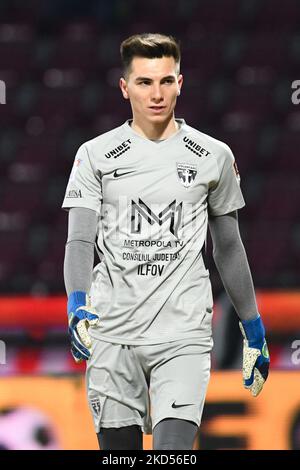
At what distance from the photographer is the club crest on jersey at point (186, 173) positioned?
329 centimetres

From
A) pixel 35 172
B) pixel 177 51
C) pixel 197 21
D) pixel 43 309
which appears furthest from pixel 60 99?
pixel 177 51

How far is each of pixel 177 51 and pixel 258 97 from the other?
17.3 feet

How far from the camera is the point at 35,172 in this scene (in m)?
8.18

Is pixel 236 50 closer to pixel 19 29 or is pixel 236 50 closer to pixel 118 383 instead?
pixel 19 29

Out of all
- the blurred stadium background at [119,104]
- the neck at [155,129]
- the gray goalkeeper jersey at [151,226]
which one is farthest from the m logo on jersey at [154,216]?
the blurred stadium background at [119,104]

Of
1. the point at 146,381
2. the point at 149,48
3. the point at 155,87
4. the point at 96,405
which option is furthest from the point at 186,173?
the point at 96,405

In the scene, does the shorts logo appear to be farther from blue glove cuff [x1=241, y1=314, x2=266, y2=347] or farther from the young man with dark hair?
blue glove cuff [x1=241, y1=314, x2=266, y2=347]

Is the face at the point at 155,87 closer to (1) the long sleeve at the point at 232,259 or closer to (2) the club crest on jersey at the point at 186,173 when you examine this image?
(2) the club crest on jersey at the point at 186,173

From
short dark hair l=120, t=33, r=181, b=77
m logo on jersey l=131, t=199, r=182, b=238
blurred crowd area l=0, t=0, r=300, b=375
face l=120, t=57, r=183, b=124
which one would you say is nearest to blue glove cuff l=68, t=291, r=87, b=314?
m logo on jersey l=131, t=199, r=182, b=238

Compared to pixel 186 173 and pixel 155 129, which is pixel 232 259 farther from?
pixel 155 129

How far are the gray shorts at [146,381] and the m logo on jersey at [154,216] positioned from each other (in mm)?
331

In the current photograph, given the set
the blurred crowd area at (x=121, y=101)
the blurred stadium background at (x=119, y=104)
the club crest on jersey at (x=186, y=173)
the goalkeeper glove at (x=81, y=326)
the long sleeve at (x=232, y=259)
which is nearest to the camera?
the goalkeeper glove at (x=81, y=326)

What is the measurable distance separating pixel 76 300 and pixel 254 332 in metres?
0.62

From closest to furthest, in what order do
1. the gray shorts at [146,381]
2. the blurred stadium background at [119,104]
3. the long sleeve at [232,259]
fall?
1. the gray shorts at [146,381]
2. the long sleeve at [232,259]
3. the blurred stadium background at [119,104]
